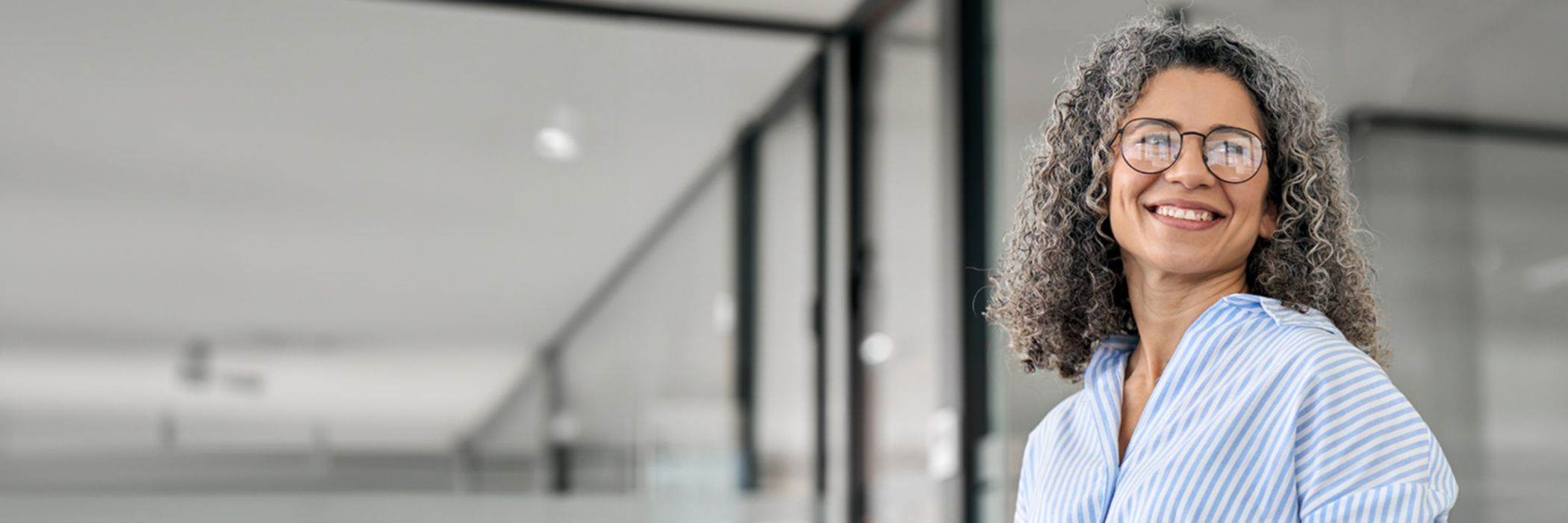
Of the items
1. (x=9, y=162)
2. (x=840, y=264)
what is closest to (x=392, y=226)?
(x=9, y=162)

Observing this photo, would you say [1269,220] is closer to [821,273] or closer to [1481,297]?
[1481,297]

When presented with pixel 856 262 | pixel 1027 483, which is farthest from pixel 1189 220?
pixel 856 262

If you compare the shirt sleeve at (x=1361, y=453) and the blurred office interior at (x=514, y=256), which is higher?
the blurred office interior at (x=514, y=256)

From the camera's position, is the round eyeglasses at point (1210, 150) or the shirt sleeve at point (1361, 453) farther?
the round eyeglasses at point (1210, 150)

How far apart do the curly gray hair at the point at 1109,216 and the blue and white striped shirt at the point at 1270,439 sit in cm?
5

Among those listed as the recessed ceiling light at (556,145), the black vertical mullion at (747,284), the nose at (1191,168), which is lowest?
the nose at (1191,168)

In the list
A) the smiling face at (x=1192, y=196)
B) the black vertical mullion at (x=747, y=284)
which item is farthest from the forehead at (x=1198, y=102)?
the black vertical mullion at (x=747, y=284)

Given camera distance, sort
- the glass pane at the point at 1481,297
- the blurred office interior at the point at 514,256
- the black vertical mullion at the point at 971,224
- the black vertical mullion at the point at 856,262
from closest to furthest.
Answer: the glass pane at the point at 1481,297, the black vertical mullion at the point at 971,224, the blurred office interior at the point at 514,256, the black vertical mullion at the point at 856,262

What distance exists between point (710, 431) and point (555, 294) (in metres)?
0.57

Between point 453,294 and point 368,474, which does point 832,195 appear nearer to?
point 453,294

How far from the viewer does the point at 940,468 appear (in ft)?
11.9

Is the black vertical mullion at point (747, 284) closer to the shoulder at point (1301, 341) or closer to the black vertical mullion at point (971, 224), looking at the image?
the black vertical mullion at point (971, 224)

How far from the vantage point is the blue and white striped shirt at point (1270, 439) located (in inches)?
34.5

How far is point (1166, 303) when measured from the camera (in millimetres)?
1052
